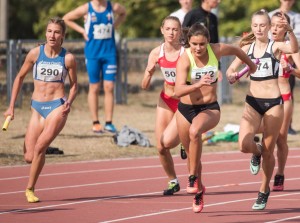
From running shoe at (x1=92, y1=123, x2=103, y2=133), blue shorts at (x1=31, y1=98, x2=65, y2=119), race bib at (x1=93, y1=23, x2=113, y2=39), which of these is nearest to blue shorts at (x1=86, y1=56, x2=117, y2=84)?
race bib at (x1=93, y1=23, x2=113, y2=39)

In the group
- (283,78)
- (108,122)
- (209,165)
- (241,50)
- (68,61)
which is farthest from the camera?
(108,122)

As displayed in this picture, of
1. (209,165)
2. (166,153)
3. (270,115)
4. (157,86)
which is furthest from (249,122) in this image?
(157,86)

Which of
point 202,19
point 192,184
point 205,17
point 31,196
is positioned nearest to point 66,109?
point 31,196

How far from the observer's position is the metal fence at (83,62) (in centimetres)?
2425

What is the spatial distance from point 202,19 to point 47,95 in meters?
5.84

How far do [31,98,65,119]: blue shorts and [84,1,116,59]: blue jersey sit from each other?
23.9 ft

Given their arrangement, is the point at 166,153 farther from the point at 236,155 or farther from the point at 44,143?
the point at 236,155

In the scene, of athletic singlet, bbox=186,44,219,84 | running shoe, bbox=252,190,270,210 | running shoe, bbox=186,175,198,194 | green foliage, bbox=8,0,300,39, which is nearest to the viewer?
running shoe, bbox=186,175,198,194

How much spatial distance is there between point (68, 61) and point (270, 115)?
2.44 metres

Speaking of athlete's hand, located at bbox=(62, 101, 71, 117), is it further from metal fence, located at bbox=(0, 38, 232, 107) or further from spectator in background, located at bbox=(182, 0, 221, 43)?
metal fence, located at bbox=(0, 38, 232, 107)

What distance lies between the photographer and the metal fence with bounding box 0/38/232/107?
24250 mm

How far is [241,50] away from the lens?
40.7 feet

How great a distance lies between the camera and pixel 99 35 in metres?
20.7

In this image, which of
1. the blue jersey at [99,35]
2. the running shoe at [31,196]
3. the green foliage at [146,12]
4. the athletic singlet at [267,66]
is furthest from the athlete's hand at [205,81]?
the green foliage at [146,12]
